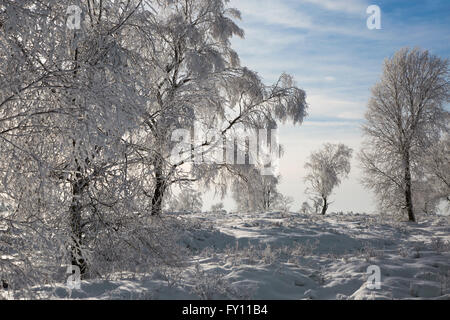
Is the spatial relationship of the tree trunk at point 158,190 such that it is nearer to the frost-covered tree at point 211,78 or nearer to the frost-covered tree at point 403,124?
the frost-covered tree at point 211,78

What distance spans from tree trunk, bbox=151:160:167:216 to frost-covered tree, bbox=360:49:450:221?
42.5 feet

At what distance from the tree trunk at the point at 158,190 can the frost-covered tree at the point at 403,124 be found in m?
12.9

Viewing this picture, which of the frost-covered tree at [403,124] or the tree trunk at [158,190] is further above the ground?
the frost-covered tree at [403,124]

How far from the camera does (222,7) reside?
13.5 m

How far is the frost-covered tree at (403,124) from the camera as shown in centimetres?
1719

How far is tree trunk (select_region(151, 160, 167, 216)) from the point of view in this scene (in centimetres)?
763

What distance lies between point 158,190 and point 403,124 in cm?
1396

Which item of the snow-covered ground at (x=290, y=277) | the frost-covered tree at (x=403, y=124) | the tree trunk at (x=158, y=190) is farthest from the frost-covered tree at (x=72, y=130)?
the frost-covered tree at (x=403, y=124)

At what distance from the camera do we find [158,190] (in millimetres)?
8398

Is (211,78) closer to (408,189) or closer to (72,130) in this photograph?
(72,130)

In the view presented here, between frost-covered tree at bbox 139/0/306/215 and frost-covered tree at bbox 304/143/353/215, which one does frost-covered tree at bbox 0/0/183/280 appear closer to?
frost-covered tree at bbox 139/0/306/215

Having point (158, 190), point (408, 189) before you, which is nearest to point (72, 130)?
point (158, 190)
